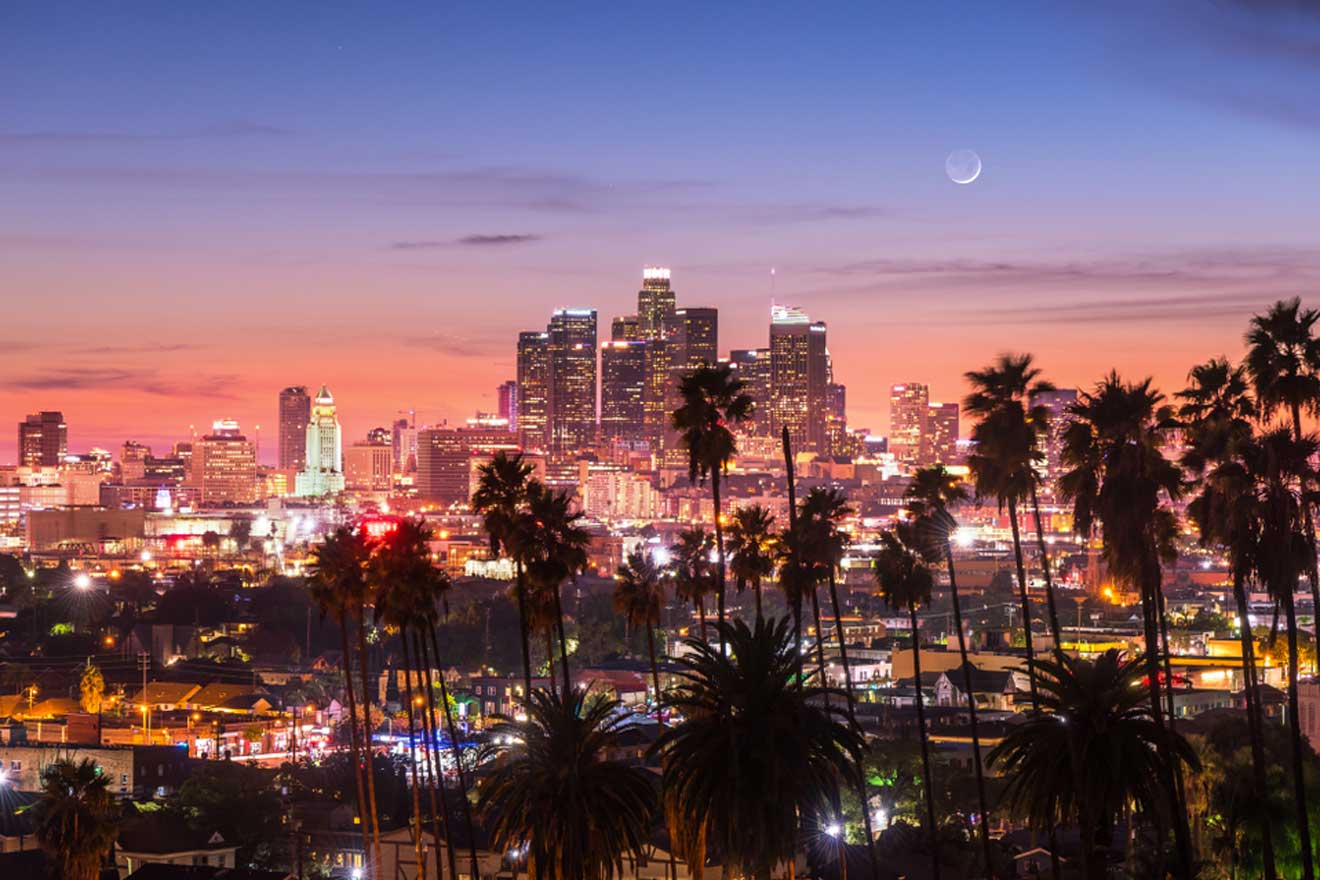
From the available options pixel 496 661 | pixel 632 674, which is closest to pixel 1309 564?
pixel 632 674

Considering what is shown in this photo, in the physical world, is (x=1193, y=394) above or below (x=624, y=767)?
above

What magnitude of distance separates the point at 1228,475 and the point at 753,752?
46.8ft

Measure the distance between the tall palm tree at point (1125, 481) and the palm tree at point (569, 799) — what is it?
11.1 m

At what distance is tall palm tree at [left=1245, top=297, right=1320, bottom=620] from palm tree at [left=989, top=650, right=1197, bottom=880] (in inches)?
383

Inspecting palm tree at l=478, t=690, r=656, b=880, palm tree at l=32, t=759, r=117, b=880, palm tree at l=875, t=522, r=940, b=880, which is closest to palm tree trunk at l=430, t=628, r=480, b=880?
palm tree at l=32, t=759, r=117, b=880

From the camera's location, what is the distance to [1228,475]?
125 ft

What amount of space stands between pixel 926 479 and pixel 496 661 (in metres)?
108

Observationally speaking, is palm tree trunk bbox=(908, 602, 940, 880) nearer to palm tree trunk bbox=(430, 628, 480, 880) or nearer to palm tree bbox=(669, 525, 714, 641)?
palm tree bbox=(669, 525, 714, 641)

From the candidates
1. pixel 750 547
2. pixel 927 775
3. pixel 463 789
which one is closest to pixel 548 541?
pixel 750 547

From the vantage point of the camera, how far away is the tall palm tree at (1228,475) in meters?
38.2

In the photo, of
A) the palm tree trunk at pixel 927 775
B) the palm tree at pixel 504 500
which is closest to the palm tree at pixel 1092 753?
the palm tree trunk at pixel 927 775

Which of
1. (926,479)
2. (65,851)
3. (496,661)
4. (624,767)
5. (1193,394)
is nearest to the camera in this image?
(624,767)

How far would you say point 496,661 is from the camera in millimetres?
155625

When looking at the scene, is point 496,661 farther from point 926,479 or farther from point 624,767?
point 624,767
